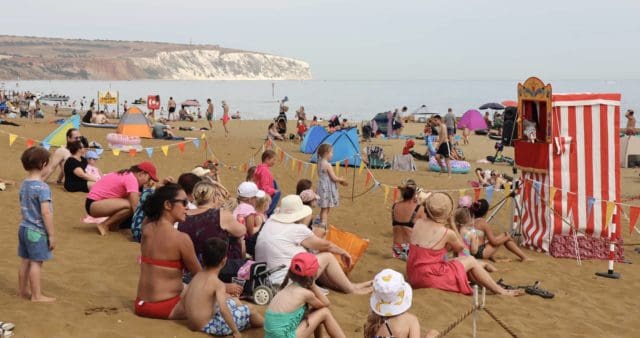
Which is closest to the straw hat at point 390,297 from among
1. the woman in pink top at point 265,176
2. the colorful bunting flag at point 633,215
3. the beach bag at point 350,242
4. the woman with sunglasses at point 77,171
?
the beach bag at point 350,242

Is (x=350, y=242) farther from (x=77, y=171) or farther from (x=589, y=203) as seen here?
(x=77, y=171)

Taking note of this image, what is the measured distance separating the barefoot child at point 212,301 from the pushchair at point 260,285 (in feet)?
2.40

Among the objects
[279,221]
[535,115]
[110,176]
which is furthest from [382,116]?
[279,221]

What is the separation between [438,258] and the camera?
6688 mm

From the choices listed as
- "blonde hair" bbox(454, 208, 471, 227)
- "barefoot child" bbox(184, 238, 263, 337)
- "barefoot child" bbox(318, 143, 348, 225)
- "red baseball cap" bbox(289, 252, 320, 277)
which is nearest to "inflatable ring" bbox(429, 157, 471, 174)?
"barefoot child" bbox(318, 143, 348, 225)

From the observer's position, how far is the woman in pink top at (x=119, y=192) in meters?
8.31

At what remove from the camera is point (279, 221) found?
629 centimetres

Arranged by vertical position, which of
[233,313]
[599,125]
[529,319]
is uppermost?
[599,125]

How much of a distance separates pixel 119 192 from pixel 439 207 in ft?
13.3

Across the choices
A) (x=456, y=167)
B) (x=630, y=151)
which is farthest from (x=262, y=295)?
(x=630, y=151)

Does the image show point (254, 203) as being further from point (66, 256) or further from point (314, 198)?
point (66, 256)

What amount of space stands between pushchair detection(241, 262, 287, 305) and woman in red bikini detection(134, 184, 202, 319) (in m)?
0.82

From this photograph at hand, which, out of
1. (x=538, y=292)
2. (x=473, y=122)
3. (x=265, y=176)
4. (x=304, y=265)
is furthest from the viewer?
(x=473, y=122)

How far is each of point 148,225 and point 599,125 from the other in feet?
21.6
